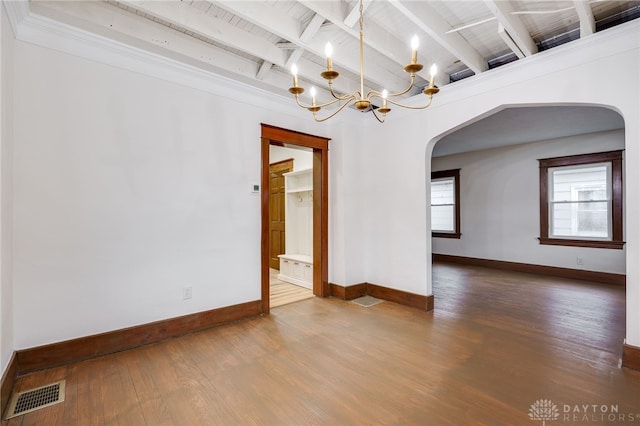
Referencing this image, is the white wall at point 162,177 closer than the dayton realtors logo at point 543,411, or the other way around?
the dayton realtors logo at point 543,411

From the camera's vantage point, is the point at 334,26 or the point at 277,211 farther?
the point at 277,211

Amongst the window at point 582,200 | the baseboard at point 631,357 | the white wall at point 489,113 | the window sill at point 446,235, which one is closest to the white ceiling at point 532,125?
the window at point 582,200

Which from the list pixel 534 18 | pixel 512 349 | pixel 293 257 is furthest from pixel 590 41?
pixel 293 257

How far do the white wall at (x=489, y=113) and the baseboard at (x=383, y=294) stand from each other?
12cm

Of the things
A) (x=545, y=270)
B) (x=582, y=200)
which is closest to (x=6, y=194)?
(x=545, y=270)

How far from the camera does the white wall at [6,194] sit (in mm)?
1876

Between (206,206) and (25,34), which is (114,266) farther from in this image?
(25,34)

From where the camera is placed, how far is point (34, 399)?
6.48 feet

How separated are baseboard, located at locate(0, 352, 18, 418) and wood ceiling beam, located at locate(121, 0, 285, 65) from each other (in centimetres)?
257

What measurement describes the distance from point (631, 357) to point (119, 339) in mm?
4120

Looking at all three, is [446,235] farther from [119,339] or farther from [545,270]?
[119,339]

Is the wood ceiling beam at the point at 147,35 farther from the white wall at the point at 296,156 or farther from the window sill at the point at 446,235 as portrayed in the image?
the window sill at the point at 446,235

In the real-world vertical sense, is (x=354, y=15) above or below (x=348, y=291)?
above

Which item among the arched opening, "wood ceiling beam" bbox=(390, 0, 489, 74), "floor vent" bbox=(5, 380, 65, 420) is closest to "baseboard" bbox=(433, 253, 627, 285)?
the arched opening
